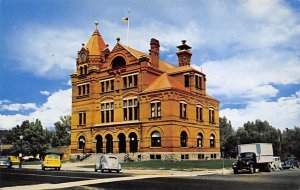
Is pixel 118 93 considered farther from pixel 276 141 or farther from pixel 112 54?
pixel 276 141

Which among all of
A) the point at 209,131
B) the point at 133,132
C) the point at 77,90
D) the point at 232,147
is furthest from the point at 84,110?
the point at 232,147

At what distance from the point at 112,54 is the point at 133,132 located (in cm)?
1279

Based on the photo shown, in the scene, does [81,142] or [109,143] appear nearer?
[109,143]

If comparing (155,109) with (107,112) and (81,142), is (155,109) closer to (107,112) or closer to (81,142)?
(107,112)

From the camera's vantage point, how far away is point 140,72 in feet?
162

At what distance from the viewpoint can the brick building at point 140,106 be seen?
4706cm

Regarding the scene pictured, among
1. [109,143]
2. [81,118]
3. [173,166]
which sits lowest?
[173,166]

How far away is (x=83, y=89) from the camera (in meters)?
56.9

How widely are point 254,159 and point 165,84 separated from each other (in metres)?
18.5

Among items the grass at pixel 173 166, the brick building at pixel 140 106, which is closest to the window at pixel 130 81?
the brick building at pixel 140 106

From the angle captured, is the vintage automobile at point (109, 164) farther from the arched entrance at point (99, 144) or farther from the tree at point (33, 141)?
the tree at point (33, 141)

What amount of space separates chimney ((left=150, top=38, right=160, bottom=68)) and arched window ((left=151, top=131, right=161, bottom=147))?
10.8 m

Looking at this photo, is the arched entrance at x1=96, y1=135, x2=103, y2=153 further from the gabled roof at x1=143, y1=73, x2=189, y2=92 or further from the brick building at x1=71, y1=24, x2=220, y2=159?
the gabled roof at x1=143, y1=73, x2=189, y2=92

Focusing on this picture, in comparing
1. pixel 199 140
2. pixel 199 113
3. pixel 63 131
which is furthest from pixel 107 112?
pixel 63 131
